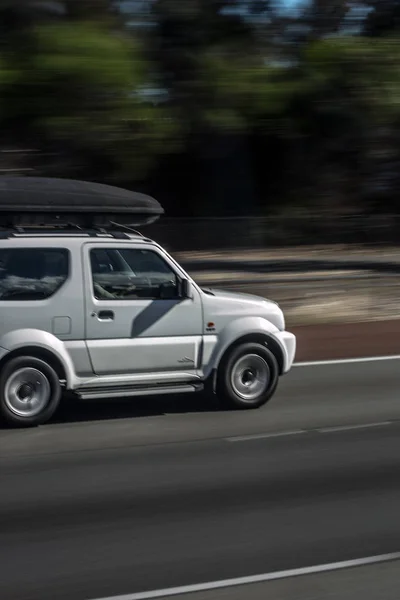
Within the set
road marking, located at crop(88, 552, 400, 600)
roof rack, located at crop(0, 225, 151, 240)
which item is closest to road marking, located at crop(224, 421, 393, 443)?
roof rack, located at crop(0, 225, 151, 240)

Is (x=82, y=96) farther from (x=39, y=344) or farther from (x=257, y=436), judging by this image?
(x=257, y=436)

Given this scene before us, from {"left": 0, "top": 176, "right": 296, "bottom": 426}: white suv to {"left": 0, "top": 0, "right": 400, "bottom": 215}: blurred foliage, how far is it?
31.8 ft

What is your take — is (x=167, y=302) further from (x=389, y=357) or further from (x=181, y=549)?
(x=389, y=357)

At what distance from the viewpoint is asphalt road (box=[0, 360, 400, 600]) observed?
5.91 meters

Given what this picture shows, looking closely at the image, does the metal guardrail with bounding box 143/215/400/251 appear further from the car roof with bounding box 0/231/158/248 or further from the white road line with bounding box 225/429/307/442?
the white road line with bounding box 225/429/307/442

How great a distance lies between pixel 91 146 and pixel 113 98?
1.16m

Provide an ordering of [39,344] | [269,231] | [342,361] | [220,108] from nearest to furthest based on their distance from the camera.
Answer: [39,344] < [342,361] < [220,108] < [269,231]

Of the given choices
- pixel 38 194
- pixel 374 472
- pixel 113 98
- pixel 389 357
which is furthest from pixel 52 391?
pixel 113 98

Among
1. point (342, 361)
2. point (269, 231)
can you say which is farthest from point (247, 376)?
point (269, 231)

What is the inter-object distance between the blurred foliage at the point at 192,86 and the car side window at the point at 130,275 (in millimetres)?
9861

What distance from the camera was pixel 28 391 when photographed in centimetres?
973

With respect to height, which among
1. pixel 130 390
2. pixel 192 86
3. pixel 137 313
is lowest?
pixel 130 390

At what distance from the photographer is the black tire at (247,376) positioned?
10602 mm

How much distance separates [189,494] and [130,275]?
3.36 meters
